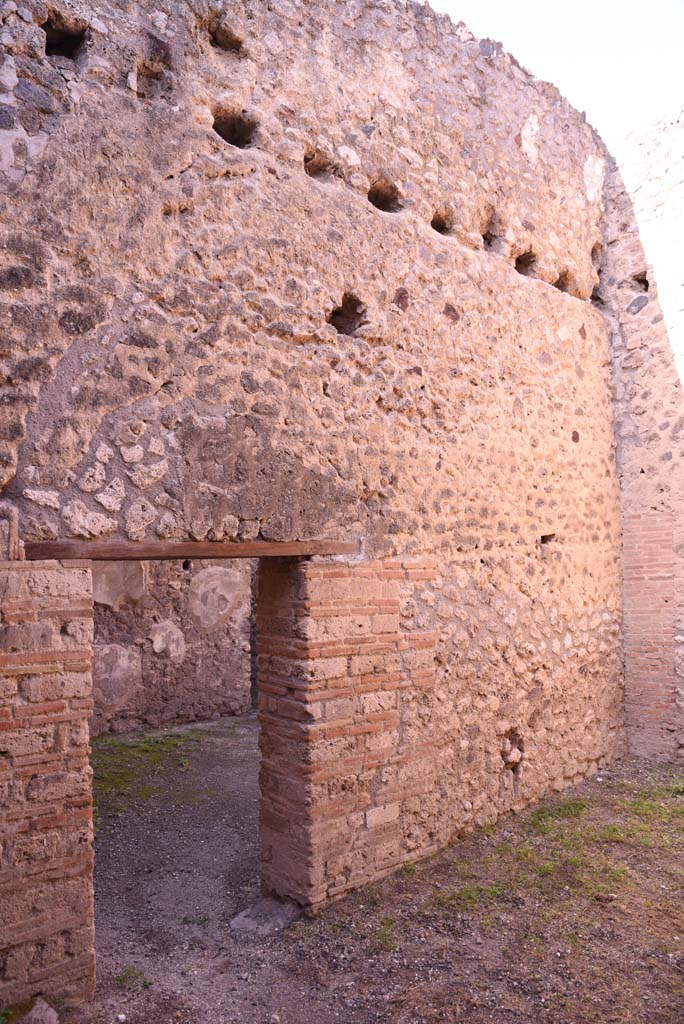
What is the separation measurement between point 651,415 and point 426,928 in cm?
443

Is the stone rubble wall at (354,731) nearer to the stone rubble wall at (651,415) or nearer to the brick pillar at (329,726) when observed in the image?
the brick pillar at (329,726)

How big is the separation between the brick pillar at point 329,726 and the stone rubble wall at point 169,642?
373cm

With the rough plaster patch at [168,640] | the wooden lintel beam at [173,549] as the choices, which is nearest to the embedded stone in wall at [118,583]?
the rough plaster patch at [168,640]

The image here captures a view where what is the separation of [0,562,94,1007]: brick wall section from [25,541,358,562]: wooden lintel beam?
0.20 ft

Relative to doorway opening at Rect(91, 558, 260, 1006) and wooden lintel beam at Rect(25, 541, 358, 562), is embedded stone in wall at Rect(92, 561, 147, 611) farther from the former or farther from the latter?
wooden lintel beam at Rect(25, 541, 358, 562)

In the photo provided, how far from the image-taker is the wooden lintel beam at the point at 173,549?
315 centimetres

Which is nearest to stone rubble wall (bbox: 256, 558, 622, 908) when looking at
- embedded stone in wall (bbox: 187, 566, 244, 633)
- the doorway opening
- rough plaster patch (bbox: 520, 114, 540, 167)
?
the doorway opening

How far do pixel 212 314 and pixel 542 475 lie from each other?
2.84 metres

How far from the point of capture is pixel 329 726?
3.99 metres

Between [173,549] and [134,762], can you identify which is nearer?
[173,549]

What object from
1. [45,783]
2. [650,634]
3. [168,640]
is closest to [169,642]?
[168,640]

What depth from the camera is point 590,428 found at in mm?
6148

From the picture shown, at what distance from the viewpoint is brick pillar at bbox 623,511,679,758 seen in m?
6.28

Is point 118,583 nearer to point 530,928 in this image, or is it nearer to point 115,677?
point 115,677
